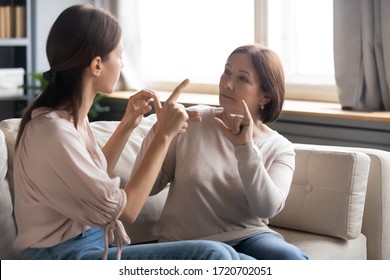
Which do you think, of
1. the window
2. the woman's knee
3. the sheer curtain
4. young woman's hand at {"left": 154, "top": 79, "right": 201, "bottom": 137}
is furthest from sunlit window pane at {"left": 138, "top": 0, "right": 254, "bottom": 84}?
the woman's knee

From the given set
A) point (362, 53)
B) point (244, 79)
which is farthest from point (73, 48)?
point (362, 53)

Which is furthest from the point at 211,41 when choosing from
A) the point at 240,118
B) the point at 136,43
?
the point at 240,118

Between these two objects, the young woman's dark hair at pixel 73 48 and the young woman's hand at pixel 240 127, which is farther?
the young woman's hand at pixel 240 127

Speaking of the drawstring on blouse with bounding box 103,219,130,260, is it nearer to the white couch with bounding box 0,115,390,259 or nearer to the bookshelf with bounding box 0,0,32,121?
the white couch with bounding box 0,115,390,259

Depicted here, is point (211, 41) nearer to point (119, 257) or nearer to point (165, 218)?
point (165, 218)

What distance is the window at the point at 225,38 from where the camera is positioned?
3826 millimetres

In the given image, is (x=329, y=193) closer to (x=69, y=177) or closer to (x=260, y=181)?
(x=260, y=181)

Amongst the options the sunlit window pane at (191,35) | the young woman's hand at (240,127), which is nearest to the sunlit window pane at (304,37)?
the sunlit window pane at (191,35)

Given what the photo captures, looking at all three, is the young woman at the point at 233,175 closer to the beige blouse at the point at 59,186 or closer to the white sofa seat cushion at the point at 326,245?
the white sofa seat cushion at the point at 326,245

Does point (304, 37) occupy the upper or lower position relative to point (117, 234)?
upper

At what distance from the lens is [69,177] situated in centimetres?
172

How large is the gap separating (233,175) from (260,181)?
0.58 feet

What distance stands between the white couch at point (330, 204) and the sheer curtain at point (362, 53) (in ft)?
2.36

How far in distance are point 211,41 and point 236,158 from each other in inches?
88.9
